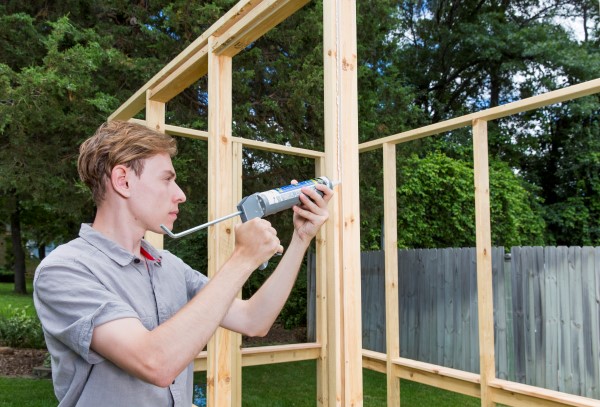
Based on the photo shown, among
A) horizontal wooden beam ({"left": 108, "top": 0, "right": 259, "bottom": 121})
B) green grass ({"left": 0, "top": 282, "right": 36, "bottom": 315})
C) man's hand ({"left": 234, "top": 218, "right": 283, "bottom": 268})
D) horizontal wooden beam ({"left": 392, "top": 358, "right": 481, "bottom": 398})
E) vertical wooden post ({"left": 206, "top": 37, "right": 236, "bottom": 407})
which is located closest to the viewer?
man's hand ({"left": 234, "top": 218, "right": 283, "bottom": 268})

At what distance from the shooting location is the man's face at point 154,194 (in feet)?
4.98

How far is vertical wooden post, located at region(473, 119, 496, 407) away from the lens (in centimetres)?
346

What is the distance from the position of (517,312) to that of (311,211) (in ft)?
12.9

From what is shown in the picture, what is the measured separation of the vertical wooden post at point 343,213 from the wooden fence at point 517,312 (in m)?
3.41

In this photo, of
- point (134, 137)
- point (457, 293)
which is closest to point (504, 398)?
point (457, 293)

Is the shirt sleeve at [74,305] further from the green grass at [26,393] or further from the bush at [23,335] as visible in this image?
the bush at [23,335]

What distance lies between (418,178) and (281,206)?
7993mm

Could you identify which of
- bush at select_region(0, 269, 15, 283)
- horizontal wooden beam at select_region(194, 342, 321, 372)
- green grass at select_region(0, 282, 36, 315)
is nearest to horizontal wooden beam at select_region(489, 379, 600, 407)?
horizontal wooden beam at select_region(194, 342, 321, 372)

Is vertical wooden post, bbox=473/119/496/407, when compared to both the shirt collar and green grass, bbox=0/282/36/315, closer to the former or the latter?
the shirt collar

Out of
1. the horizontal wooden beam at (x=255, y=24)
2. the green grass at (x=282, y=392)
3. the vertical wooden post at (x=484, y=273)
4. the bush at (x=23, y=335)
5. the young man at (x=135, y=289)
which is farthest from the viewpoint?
the bush at (x=23, y=335)

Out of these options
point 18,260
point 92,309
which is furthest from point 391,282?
point 18,260

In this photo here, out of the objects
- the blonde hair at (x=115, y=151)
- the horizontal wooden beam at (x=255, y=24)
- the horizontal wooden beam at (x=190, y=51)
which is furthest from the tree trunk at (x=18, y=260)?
the blonde hair at (x=115, y=151)

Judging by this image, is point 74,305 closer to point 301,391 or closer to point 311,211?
point 311,211

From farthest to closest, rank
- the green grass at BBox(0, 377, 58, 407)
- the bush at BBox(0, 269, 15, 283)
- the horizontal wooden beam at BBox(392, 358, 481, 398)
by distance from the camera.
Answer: the bush at BBox(0, 269, 15, 283), the green grass at BBox(0, 377, 58, 407), the horizontal wooden beam at BBox(392, 358, 481, 398)
